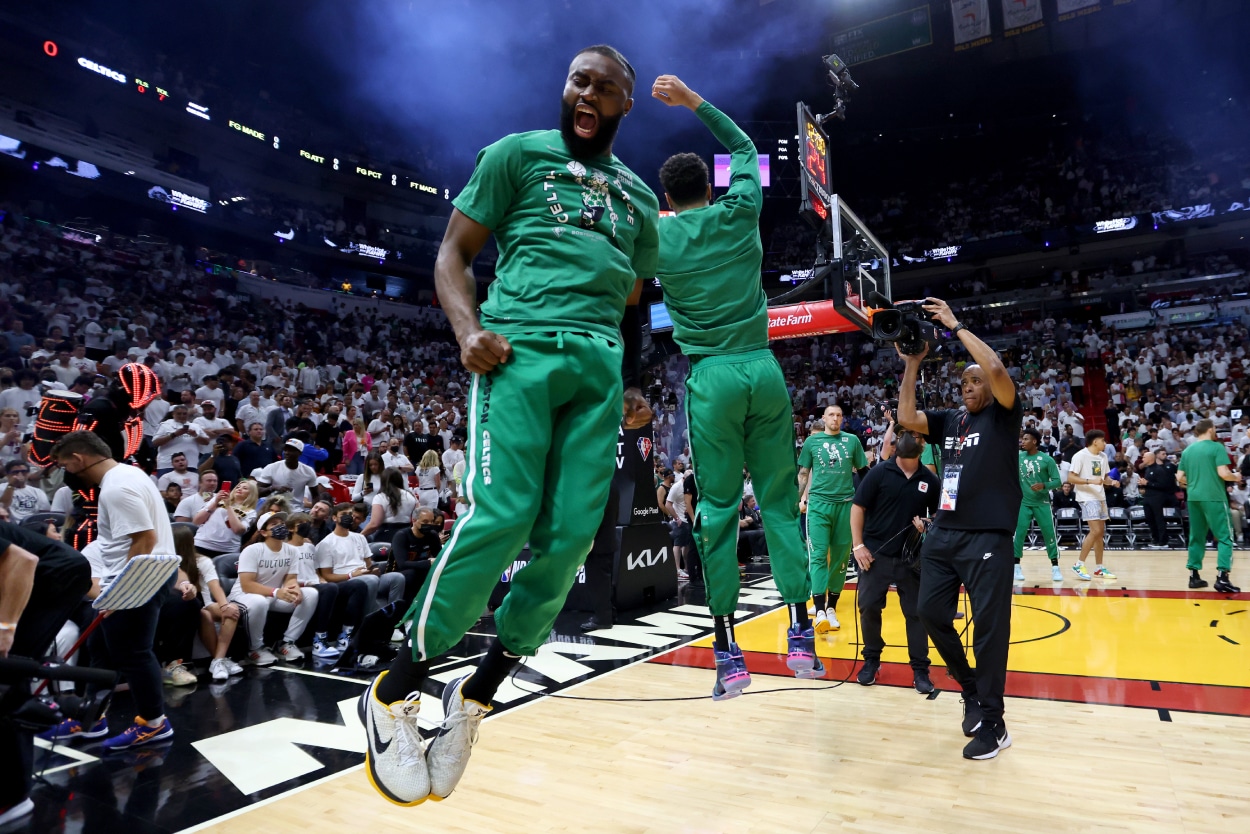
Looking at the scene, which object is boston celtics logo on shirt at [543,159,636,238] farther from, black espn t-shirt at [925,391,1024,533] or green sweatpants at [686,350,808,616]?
black espn t-shirt at [925,391,1024,533]

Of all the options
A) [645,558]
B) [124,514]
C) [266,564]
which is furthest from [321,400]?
[124,514]

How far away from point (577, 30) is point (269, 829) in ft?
78.5

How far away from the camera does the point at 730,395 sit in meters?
3.39

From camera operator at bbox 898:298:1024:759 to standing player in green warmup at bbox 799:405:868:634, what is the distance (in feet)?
9.95

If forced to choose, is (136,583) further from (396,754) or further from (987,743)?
(987,743)

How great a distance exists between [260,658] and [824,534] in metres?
5.07

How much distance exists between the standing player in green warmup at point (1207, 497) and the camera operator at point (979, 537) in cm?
654

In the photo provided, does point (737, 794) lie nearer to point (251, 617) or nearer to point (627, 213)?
point (627, 213)

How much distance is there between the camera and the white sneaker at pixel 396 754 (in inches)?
83.0

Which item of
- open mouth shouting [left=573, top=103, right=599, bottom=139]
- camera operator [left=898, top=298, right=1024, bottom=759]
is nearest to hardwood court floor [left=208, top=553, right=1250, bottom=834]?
camera operator [left=898, top=298, right=1024, bottom=759]

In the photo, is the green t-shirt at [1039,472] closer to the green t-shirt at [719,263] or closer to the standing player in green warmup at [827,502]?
the standing player in green warmup at [827,502]

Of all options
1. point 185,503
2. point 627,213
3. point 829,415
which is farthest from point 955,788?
point 185,503

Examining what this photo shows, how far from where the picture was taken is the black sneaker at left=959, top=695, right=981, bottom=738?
12.4 ft

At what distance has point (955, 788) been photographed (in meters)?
3.22
